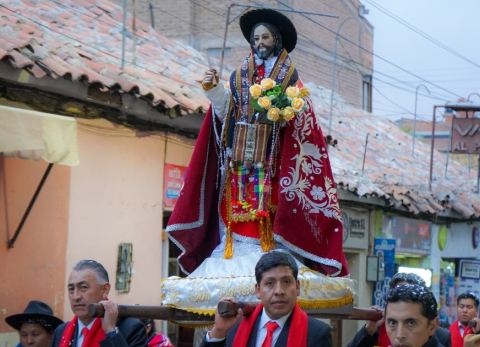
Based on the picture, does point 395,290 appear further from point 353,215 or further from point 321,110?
point 321,110

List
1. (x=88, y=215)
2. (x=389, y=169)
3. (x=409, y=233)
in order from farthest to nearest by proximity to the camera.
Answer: (x=409, y=233) < (x=389, y=169) < (x=88, y=215)

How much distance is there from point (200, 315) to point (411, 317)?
4.76 ft

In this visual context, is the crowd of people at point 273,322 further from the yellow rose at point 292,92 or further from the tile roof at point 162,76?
the tile roof at point 162,76

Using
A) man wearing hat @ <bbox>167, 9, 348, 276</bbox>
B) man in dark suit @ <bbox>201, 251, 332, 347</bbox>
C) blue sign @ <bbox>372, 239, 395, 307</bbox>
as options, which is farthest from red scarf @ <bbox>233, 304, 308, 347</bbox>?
blue sign @ <bbox>372, 239, 395, 307</bbox>

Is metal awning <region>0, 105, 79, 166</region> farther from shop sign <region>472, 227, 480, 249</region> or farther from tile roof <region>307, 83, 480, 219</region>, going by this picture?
shop sign <region>472, 227, 480, 249</region>

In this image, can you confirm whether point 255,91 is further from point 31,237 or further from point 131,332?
point 31,237

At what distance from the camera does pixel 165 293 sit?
5.11 metres

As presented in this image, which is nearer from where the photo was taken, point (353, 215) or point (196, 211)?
point (196, 211)

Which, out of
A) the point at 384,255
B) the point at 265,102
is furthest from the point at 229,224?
the point at 384,255

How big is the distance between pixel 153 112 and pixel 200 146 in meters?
4.11

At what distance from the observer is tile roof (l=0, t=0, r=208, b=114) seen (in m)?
8.18

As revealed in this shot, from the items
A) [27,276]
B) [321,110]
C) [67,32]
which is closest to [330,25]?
[321,110]

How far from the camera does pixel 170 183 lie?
33.4 ft

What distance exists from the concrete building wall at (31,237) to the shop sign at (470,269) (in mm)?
11819
